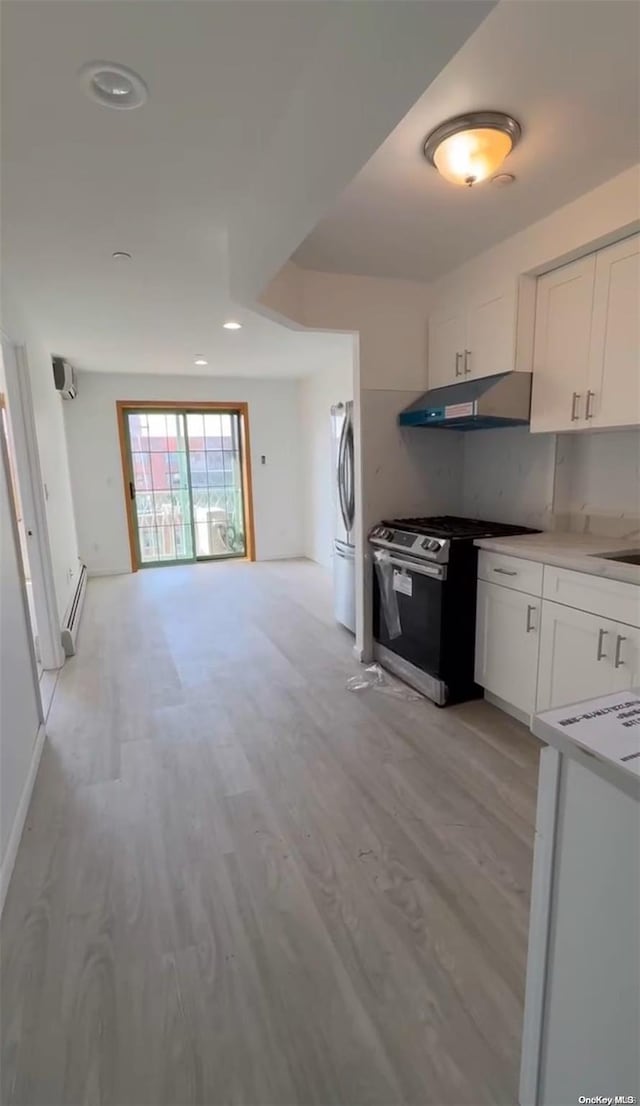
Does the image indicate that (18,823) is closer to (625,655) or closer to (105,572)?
(625,655)

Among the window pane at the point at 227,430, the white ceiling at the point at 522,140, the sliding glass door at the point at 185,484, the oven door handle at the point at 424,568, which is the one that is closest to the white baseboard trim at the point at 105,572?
the sliding glass door at the point at 185,484

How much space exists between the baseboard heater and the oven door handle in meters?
2.42

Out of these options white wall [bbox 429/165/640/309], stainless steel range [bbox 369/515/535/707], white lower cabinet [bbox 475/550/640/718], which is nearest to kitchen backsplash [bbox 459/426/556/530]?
stainless steel range [bbox 369/515/535/707]

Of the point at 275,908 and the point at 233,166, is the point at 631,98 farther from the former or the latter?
the point at 275,908

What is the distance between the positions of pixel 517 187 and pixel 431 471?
1626mm

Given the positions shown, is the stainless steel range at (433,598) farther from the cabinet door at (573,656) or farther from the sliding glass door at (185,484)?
the sliding glass door at (185,484)

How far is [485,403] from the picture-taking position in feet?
8.45

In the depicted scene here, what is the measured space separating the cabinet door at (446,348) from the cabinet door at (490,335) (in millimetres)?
62

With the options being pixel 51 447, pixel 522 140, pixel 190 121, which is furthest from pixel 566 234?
pixel 51 447

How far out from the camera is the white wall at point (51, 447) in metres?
3.27

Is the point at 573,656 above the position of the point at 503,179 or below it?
below

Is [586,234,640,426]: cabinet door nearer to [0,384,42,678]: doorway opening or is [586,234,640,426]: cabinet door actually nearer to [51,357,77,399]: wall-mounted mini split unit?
[0,384,42,678]: doorway opening

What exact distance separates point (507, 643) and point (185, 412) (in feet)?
17.1

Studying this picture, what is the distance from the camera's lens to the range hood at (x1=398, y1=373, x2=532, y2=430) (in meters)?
2.59
